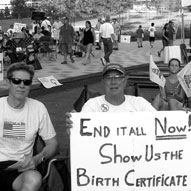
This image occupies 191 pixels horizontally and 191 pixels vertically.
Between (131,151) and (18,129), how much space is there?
0.90 metres

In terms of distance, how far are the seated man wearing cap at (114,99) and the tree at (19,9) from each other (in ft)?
135

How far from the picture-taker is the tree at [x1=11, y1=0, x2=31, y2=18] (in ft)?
146

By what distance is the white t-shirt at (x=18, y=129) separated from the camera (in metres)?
3.62

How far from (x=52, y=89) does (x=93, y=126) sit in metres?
7.97

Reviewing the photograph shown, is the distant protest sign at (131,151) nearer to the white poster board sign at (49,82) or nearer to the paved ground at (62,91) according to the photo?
the paved ground at (62,91)

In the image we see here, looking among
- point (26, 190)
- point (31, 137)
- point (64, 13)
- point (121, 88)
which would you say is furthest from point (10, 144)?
point (64, 13)

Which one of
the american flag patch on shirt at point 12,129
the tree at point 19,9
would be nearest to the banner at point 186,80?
the american flag patch on shirt at point 12,129

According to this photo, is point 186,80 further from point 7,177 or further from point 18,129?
point 7,177

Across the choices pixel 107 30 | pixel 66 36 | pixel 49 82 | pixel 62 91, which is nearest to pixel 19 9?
pixel 66 36

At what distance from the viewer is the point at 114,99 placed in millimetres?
3912

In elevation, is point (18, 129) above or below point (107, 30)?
below

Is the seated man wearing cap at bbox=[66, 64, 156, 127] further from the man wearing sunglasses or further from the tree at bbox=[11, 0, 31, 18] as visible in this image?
the tree at bbox=[11, 0, 31, 18]

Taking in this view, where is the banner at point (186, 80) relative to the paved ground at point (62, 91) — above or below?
above

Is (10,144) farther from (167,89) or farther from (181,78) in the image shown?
(167,89)
